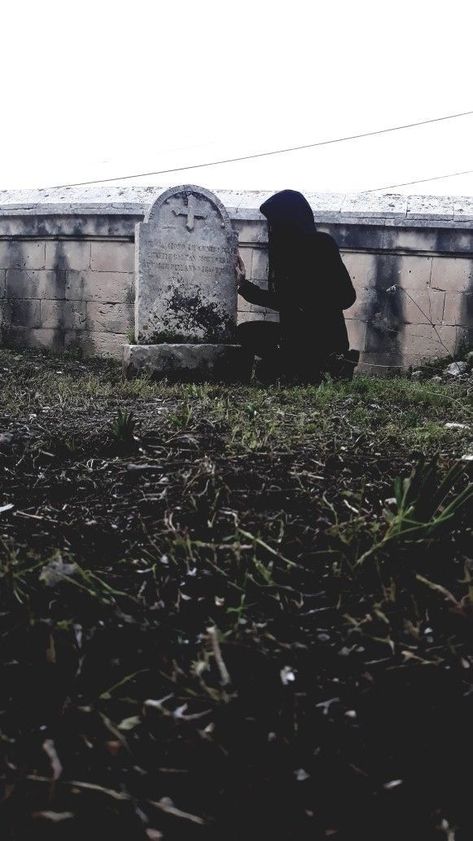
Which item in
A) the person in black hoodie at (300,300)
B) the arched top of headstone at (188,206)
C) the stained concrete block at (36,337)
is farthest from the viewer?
the stained concrete block at (36,337)

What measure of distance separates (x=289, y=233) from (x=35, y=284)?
4061 mm

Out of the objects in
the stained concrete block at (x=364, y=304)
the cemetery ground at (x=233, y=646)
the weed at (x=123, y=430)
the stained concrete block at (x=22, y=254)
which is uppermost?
the stained concrete block at (x=22, y=254)

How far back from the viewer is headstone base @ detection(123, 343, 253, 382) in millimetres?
6273

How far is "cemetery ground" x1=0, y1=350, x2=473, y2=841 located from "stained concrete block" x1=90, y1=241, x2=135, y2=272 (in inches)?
248

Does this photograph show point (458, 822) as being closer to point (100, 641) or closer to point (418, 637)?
point (418, 637)

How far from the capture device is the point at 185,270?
21.8ft

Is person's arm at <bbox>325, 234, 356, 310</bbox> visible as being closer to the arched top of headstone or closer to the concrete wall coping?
the arched top of headstone

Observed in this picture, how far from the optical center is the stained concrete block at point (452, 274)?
26.7 ft

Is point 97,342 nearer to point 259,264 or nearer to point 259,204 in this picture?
point 259,264

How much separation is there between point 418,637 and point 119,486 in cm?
124

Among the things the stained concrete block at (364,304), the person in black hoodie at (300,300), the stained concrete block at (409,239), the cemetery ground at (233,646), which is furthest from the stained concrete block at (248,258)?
the cemetery ground at (233,646)

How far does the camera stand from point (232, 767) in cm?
125

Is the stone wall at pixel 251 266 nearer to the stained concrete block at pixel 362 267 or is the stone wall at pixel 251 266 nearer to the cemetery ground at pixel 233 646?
the stained concrete block at pixel 362 267

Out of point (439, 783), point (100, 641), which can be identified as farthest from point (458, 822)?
point (100, 641)
